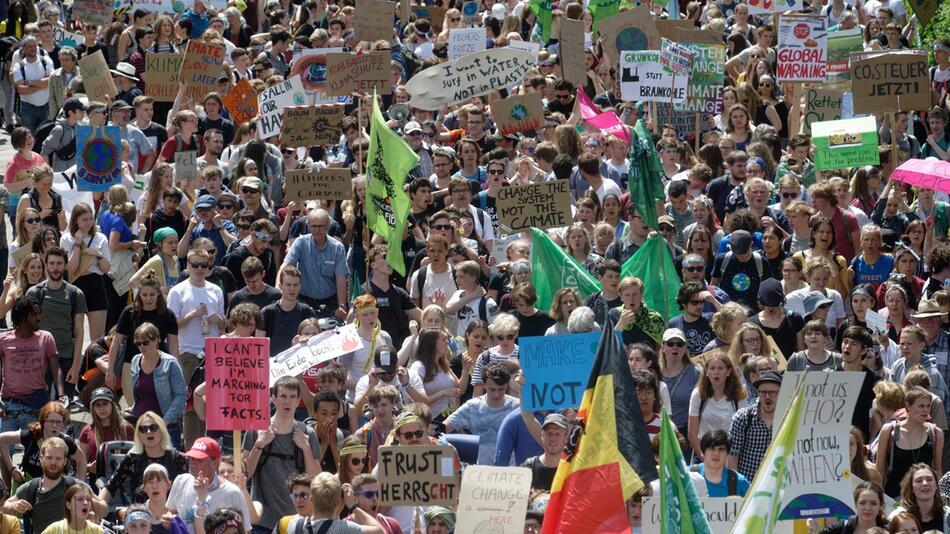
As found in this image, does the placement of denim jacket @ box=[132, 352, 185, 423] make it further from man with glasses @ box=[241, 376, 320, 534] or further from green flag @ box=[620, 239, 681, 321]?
green flag @ box=[620, 239, 681, 321]

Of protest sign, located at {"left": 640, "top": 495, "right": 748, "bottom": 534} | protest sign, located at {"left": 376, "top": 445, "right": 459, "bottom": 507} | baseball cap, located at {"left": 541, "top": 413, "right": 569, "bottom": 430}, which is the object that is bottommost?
protest sign, located at {"left": 640, "top": 495, "right": 748, "bottom": 534}

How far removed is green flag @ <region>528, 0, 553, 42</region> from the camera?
24.1 metres

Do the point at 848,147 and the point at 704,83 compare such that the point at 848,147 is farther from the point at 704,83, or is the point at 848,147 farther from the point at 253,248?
the point at 253,248

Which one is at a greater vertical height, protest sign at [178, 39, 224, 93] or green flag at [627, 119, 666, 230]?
protest sign at [178, 39, 224, 93]

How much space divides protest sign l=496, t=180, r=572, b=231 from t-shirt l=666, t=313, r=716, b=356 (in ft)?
6.68

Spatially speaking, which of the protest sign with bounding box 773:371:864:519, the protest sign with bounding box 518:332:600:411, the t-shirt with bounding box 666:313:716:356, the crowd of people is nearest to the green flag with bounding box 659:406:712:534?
the crowd of people

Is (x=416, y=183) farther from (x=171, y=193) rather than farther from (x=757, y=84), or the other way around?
(x=757, y=84)

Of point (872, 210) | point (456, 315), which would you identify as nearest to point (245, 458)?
point (456, 315)

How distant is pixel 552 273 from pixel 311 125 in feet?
14.0

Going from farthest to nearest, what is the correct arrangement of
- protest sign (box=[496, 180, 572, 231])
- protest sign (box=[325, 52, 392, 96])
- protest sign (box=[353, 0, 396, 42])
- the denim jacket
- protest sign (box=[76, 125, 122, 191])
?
protest sign (box=[353, 0, 396, 42])
protest sign (box=[325, 52, 392, 96])
protest sign (box=[76, 125, 122, 191])
protest sign (box=[496, 180, 572, 231])
the denim jacket

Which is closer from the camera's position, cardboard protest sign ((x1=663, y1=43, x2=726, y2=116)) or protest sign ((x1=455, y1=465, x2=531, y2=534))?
Result: protest sign ((x1=455, y1=465, x2=531, y2=534))

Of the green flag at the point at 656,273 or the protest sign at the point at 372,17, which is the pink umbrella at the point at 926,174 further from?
the protest sign at the point at 372,17

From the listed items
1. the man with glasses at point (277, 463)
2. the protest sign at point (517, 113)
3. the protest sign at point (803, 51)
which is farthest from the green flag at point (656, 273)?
the protest sign at point (803, 51)

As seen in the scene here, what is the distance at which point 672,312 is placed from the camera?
48.2 ft
